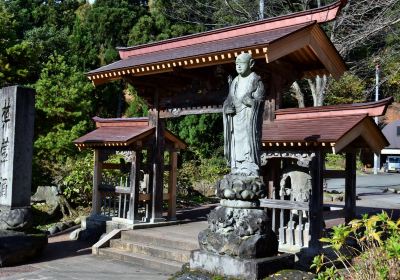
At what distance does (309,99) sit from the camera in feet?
101

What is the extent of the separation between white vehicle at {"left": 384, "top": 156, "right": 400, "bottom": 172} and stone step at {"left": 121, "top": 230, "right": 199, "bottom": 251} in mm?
34432

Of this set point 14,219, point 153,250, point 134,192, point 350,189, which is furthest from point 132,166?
point 350,189

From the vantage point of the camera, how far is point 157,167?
11.8 m

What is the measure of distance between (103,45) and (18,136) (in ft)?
70.0

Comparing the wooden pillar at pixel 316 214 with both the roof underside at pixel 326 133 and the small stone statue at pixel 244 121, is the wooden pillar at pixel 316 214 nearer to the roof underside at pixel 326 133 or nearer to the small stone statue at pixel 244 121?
the roof underside at pixel 326 133

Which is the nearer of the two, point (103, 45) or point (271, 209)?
point (271, 209)

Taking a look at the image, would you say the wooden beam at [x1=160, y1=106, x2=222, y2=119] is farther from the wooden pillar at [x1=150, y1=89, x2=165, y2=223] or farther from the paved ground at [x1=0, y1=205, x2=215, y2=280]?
the paved ground at [x1=0, y1=205, x2=215, y2=280]

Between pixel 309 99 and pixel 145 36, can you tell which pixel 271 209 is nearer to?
pixel 145 36

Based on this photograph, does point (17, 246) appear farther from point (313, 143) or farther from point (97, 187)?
point (313, 143)

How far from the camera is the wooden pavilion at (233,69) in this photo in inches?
A: 340

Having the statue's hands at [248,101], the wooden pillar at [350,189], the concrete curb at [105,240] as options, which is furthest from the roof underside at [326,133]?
the concrete curb at [105,240]

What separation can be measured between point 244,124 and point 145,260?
432 cm

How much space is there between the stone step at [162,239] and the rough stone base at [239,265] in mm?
2698

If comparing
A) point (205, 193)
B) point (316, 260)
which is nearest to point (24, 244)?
point (316, 260)
